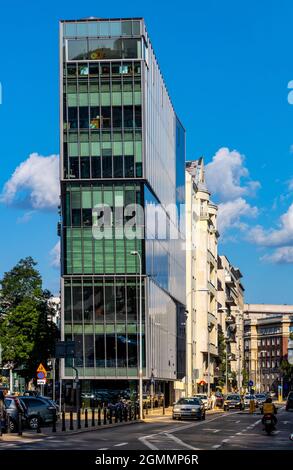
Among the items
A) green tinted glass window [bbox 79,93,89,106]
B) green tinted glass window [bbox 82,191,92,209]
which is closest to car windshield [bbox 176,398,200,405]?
green tinted glass window [bbox 82,191,92,209]

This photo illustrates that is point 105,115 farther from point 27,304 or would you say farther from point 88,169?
point 27,304

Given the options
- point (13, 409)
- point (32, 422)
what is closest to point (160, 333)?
point (32, 422)

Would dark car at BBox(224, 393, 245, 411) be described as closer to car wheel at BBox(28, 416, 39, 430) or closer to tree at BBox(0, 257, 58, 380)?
tree at BBox(0, 257, 58, 380)

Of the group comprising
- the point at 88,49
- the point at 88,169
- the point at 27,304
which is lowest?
the point at 27,304

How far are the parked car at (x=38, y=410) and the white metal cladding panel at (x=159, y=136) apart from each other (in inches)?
1786

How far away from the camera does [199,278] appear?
473 ft

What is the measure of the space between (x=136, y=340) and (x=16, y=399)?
48620 millimetres

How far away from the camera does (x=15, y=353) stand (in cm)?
9975

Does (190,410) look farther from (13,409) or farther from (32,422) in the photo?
(13,409)

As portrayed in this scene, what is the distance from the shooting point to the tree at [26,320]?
328ft

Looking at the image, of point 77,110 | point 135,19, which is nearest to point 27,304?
point 77,110

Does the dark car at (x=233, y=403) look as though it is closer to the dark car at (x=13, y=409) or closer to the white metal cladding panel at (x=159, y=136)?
the white metal cladding panel at (x=159, y=136)

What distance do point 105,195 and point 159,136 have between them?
1337 cm
